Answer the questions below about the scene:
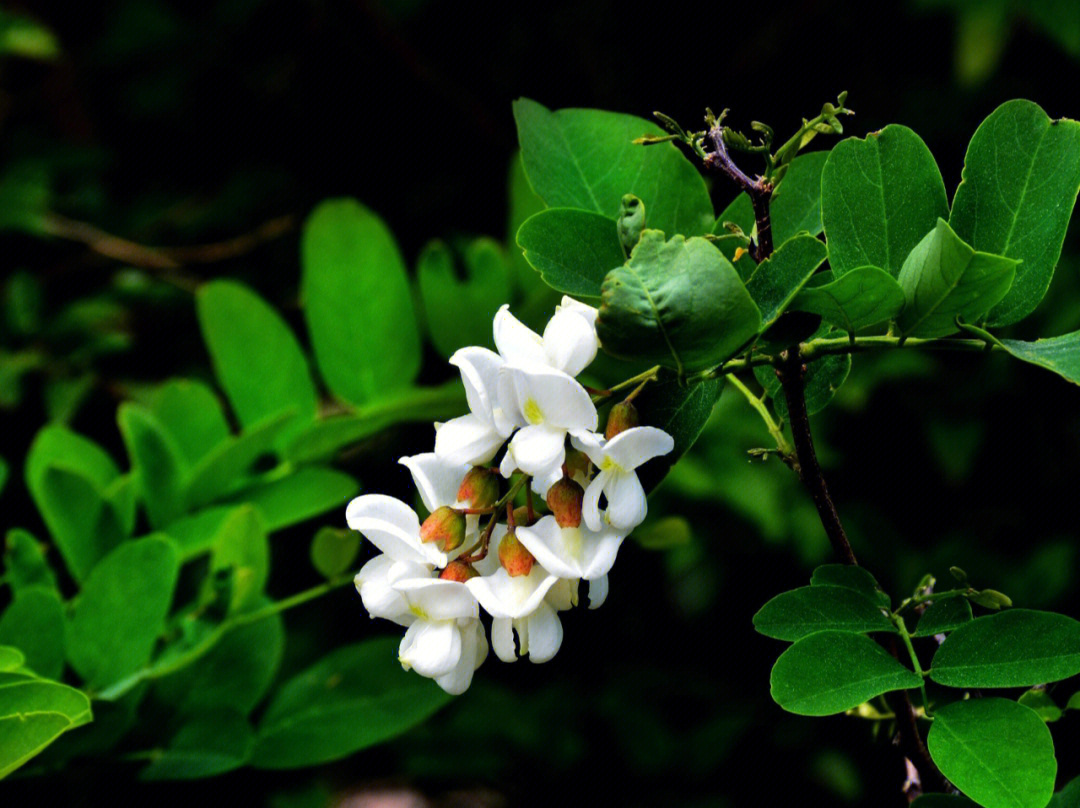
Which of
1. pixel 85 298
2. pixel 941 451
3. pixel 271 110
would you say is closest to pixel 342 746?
pixel 85 298

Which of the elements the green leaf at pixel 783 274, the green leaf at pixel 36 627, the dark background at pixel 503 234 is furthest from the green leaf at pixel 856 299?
the dark background at pixel 503 234

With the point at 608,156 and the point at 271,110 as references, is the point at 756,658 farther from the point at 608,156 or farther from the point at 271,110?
the point at 271,110

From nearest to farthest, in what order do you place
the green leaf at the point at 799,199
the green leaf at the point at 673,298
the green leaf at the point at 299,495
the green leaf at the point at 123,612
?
1. the green leaf at the point at 673,298
2. the green leaf at the point at 799,199
3. the green leaf at the point at 123,612
4. the green leaf at the point at 299,495

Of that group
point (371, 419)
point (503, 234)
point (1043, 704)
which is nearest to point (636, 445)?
point (1043, 704)

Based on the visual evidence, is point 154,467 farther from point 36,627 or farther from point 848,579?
point 848,579

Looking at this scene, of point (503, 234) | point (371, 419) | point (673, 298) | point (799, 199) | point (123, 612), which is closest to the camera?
point (673, 298)

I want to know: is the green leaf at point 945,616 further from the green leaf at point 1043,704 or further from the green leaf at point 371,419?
the green leaf at point 371,419
